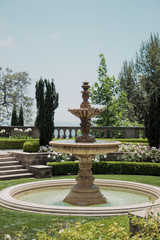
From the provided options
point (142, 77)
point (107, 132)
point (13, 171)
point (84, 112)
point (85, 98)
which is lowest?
point (13, 171)

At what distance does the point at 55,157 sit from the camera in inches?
582

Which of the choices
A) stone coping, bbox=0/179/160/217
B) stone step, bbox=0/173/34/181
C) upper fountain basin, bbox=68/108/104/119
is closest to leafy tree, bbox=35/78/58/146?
stone step, bbox=0/173/34/181

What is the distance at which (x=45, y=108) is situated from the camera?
55.0 ft

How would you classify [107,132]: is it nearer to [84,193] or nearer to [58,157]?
[58,157]

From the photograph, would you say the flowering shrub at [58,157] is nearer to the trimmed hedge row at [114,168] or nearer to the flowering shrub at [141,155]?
the trimmed hedge row at [114,168]

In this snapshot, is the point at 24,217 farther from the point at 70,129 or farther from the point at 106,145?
the point at 70,129

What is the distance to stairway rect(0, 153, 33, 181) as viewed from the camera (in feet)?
43.2

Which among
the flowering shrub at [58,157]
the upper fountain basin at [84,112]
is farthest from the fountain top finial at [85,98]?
the flowering shrub at [58,157]

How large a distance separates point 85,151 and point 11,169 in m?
6.96

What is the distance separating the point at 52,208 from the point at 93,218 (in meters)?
1.15

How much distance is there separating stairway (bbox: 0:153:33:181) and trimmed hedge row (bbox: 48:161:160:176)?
4.28ft

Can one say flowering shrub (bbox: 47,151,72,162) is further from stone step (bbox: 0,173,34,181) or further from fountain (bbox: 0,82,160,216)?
fountain (bbox: 0,82,160,216)

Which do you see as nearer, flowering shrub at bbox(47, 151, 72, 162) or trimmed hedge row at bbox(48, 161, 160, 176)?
trimmed hedge row at bbox(48, 161, 160, 176)

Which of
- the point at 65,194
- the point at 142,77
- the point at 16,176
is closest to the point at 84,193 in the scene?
the point at 65,194
